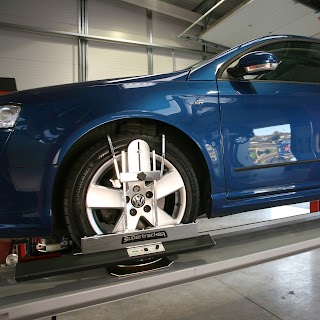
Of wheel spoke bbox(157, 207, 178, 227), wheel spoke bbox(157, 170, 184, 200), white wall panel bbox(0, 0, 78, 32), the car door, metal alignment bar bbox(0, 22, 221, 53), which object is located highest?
white wall panel bbox(0, 0, 78, 32)

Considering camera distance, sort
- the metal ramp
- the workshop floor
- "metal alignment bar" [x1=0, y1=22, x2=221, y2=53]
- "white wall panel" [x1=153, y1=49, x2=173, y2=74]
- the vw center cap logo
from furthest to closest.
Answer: "white wall panel" [x1=153, y1=49, x2=173, y2=74] → "metal alignment bar" [x1=0, y1=22, x2=221, y2=53] → the workshop floor → the vw center cap logo → the metal ramp

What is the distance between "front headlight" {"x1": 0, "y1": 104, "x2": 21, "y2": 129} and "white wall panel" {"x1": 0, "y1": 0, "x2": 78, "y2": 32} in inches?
213

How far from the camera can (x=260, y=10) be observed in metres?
4.77

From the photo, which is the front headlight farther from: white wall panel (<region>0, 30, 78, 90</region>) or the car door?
white wall panel (<region>0, 30, 78, 90</region>)

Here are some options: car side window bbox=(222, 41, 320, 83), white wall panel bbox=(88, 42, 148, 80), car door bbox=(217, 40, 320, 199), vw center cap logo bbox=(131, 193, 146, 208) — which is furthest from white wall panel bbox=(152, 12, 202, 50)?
vw center cap logo bbox=(131, 193, 146, 208)

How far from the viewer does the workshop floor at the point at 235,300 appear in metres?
2.00

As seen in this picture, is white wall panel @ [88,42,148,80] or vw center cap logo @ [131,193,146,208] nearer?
vw center cap logo @ [131,193,146,208]

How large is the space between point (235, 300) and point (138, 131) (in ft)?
5.42

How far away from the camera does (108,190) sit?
119 cm

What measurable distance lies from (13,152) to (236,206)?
3.27 feet

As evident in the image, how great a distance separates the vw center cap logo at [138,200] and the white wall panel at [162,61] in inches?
234

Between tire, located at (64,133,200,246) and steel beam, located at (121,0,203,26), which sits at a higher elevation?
steel beam, located at (121,0,203,26)

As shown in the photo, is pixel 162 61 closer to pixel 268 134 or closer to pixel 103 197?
pixel 268 134

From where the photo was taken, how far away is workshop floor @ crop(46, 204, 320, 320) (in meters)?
2.00
